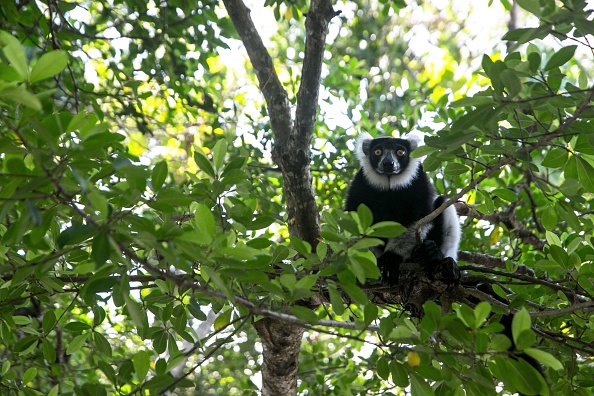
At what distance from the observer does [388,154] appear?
5309 millimetres

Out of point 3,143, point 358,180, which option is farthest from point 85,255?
point 358,180

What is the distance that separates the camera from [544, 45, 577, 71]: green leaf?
237 cm

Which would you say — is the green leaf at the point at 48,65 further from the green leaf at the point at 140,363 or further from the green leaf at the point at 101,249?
the green leaf at the point at 140,363

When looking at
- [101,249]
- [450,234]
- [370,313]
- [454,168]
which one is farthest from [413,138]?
[101,249]

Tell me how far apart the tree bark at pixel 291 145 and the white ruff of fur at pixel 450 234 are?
1184 mm

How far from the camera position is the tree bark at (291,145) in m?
3.88

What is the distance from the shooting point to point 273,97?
420 cm

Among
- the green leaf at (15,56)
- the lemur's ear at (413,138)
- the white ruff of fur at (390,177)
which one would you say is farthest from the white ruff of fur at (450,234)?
the green leaf at (15,56)

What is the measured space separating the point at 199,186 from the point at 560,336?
203 centimetres

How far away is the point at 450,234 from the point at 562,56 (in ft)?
7.97

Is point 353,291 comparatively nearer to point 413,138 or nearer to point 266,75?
point 266,75

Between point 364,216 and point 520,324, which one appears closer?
point 520,324

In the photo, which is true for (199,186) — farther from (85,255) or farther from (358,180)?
(358,180)

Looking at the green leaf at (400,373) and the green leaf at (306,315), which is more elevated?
the green leaf at (306,315)
